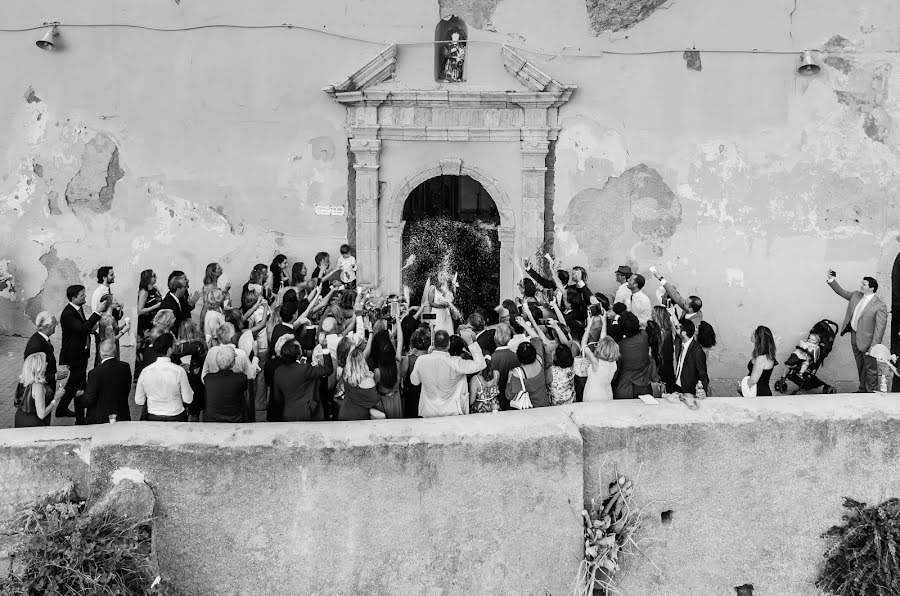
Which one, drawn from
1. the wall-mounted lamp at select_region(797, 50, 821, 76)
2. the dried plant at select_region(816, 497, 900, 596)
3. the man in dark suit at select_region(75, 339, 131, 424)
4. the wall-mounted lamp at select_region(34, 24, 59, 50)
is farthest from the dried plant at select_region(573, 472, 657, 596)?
the wall-mounted lamp at select_region(34, 24, 59, 50)

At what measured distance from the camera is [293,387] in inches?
200

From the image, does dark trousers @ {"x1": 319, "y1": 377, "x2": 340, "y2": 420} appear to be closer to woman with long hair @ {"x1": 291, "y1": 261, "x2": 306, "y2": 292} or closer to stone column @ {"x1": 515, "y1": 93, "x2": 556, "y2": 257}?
woman with long hair @ {"x1": 291, "y1": 261, "x2": 306, "y2": 292}

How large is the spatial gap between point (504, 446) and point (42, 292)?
7.51 meters

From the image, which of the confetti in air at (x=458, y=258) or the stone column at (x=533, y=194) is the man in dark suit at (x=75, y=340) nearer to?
the confetti in air at (x=458, y=258)

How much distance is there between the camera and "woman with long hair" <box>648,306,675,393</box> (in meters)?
6.52

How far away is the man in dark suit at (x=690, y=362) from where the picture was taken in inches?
230

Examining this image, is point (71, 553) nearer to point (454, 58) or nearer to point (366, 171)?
point (366, 171)

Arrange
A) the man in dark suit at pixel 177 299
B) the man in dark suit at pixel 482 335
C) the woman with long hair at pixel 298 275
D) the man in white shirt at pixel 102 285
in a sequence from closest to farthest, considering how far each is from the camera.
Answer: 1. the man in dark suit at pixel 482 335
2. the man in white shirt at pixel 102 285
3. the man in dark suit at pixel 177 299
4. the woman with long hair at pixel 298 275

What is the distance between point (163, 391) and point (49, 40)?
583cm

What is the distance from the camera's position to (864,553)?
3814 mm

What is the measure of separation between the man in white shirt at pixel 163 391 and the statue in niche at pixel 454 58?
5.35 m

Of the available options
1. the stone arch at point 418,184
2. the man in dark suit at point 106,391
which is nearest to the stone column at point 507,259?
the stone arch at point 418,184

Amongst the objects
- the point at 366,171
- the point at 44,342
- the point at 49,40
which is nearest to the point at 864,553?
the point at 44,342

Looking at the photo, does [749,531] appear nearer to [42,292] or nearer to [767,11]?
[767,11]
